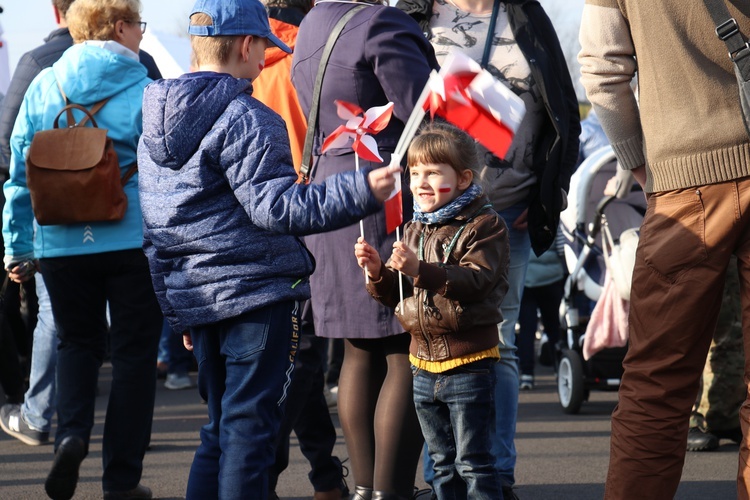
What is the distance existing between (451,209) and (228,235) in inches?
28.0

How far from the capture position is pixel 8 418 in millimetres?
6617

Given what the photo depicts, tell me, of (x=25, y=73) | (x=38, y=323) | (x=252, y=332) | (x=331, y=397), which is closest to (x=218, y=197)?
(x=252, y=332)

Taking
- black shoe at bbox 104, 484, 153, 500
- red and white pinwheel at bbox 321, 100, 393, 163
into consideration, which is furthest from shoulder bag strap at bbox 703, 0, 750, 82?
black shoe at bbox 104, 484, 153, 500

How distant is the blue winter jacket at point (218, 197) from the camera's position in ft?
11.4

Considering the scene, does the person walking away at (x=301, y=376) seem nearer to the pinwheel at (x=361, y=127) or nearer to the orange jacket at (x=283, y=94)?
the orange jacket at (x=283, y=94)

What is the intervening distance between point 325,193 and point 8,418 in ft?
12.8

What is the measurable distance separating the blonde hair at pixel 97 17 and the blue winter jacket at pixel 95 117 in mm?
115

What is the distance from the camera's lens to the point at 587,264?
26.4 ft

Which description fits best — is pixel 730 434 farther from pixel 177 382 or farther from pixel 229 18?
pixel 177 382

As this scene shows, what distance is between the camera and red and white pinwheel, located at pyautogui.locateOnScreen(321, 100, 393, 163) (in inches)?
145

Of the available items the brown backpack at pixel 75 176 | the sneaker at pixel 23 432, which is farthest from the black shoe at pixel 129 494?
the sneaker at pixel 23 432

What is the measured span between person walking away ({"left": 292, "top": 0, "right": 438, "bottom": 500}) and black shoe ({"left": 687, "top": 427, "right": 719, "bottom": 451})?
2.24 metres

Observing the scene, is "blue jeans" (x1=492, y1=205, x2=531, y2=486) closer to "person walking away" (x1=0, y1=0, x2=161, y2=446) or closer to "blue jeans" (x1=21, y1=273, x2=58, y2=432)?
"person walking away" (x1=0, y1=0, x2=161, y2=446)

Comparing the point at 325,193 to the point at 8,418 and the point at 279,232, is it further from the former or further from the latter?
the point at 8,418
